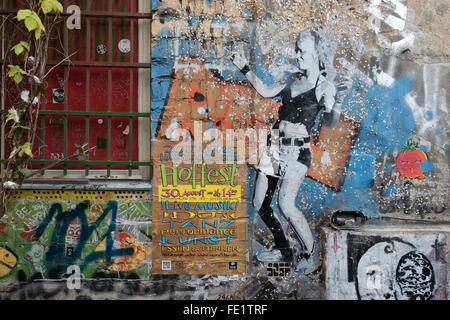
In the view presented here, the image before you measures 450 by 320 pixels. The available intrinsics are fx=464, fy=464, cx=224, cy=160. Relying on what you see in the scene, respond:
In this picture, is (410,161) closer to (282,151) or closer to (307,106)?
(307,106)

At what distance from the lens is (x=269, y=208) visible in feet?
16.2

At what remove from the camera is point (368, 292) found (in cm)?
471

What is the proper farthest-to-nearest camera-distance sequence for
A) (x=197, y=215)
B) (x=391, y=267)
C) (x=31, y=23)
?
(x=197, y=215), (x=391, y=267), (x=31, y=23)

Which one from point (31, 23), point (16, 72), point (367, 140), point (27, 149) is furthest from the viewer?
point (367, 140)

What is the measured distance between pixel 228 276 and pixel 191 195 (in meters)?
0.95

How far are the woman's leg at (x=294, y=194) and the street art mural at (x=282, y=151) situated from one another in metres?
0.01

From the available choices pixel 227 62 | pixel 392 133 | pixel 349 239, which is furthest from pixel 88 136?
pixel 392 133

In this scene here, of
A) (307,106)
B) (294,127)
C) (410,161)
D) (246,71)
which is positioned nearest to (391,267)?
(410,161)

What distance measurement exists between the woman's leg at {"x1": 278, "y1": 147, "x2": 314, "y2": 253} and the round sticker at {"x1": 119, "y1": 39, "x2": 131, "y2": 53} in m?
2.06

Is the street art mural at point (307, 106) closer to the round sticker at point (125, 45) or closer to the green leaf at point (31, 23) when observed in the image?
the round sticker at point (125, 45)

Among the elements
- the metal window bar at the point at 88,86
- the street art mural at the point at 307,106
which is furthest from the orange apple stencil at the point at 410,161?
the metal window bar at the point at 88,86

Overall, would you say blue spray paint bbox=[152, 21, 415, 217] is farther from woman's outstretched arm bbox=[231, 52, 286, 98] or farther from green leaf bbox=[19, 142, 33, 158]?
green leaf bbox=[19, 142, 33, 158]

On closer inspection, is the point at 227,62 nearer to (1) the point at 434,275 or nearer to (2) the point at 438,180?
(2) the point at 438,180

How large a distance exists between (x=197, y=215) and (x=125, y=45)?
77.5 inches
